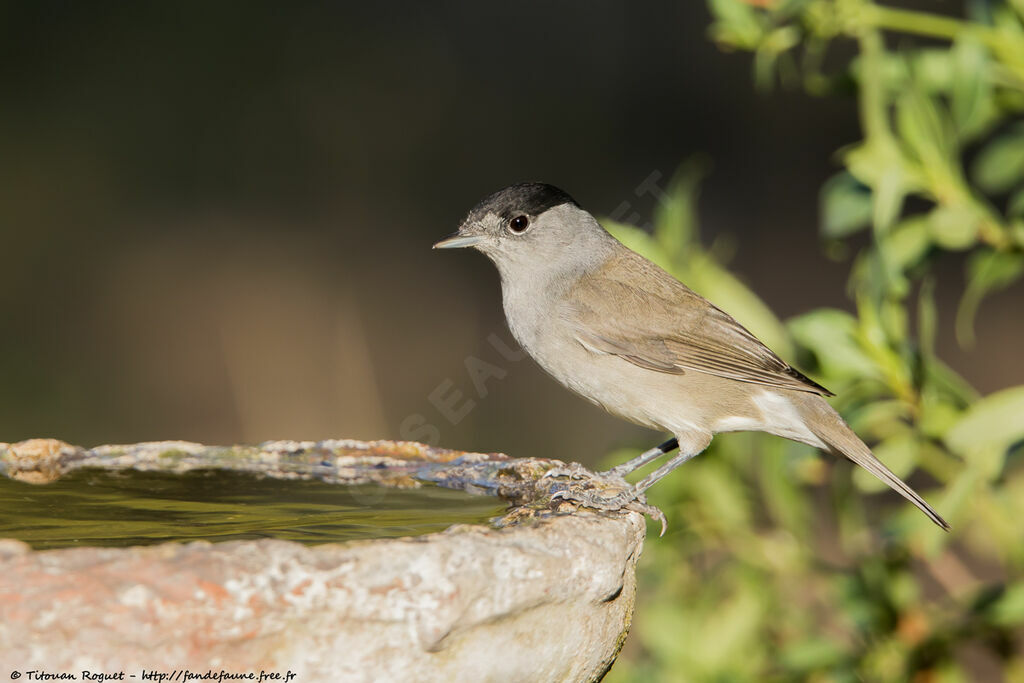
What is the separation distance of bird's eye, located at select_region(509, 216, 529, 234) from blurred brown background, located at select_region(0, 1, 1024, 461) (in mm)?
3654

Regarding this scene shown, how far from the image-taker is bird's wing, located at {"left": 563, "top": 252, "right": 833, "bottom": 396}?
151 inches

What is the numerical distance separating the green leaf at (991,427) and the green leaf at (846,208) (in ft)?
2.24

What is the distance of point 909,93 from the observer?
118 inches

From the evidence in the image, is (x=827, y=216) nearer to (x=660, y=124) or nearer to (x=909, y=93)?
(x=909, y=93)

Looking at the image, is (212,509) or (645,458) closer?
(212,509)

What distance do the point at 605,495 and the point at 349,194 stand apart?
23.6 ft

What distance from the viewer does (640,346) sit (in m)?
3.89

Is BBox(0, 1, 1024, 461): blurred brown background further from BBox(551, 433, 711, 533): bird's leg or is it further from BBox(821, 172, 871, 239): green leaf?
BBox(821, 172, 871, 239): green leaf

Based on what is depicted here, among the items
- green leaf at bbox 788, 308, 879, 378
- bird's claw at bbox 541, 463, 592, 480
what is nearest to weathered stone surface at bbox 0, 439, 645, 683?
bird's claw at bbox 541, 463, 592, 480

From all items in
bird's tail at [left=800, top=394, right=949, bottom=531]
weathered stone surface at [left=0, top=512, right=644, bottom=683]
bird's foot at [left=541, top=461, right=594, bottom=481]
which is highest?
weathered stone surface at [left=0, top=512, right=644, bottom=683]

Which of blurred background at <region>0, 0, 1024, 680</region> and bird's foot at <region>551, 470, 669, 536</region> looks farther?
blurred background at <region>0, 0, 1024, 680</region>

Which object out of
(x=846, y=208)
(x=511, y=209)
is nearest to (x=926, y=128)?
(x=846, y=208)

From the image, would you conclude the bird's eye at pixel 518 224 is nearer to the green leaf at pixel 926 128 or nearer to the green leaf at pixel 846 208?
the green leaf at pixel 846 208

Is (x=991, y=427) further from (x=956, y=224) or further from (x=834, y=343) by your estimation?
(x=956, y=224)
